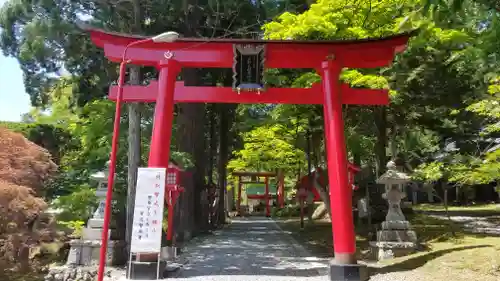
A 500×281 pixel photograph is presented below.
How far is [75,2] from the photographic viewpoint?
44.3 feet

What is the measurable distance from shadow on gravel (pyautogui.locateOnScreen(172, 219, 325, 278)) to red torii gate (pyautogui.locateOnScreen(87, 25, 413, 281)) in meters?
2.59

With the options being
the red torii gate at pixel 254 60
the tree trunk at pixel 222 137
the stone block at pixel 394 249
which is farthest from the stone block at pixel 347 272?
the tree trunk at pixel 222 137

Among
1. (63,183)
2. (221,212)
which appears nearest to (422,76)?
(63,183)

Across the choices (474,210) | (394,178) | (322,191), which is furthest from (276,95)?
(474,210)

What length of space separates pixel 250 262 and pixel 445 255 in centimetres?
502

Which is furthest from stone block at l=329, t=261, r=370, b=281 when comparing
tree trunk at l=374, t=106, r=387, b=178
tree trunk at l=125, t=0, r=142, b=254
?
tree trunk at l=374, t=106, r=387, b=178

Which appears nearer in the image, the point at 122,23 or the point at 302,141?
the point at 122,23

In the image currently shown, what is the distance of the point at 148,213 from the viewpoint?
9047mm

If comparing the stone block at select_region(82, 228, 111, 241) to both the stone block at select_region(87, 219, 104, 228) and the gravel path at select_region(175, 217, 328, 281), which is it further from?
the gravel path at select_region(175, 217, 328, 281)

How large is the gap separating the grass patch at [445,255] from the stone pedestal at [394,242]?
375 mm

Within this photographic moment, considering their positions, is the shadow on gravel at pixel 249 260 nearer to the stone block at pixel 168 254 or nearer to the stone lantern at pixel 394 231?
the stone block at pixel 168 254

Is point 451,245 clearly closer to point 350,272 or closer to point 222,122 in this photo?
point 350,272

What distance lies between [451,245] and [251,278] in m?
6.00

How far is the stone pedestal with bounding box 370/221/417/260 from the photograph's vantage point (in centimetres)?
1202
